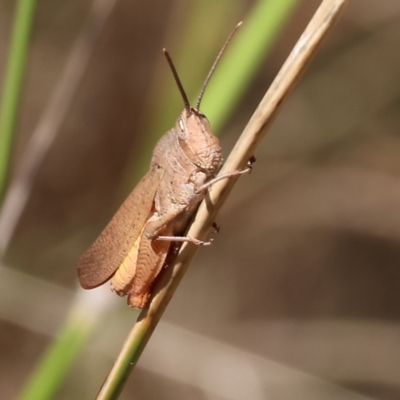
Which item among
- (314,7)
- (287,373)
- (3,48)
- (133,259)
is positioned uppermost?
(314,7)

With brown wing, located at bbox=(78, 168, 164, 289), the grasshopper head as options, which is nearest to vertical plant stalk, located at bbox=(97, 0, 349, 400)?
the grasshopper head

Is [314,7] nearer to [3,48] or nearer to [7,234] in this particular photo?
[3,48]

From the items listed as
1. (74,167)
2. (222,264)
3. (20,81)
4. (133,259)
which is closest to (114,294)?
(133,259)

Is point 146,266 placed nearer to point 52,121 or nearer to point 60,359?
point 60,359

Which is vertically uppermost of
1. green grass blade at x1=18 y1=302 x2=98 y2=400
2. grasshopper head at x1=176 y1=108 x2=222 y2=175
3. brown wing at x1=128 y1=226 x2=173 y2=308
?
grasshopper head at x1=176 y1=108 x2=222 y2=175

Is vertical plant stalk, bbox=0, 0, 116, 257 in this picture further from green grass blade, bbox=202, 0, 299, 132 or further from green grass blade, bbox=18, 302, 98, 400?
green grass blade, bbox=202, 0, 299, 132

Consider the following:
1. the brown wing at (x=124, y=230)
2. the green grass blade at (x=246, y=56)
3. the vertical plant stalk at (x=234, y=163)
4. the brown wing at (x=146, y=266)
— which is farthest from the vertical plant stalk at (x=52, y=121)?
the vertical plant stalk at (x=234, y=163)

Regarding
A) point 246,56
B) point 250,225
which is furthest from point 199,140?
point 250,225
